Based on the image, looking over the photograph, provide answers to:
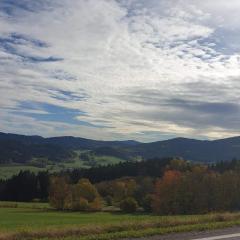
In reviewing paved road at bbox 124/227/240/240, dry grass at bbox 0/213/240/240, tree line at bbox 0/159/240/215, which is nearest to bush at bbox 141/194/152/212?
tree line at bbox 0/159/240/215

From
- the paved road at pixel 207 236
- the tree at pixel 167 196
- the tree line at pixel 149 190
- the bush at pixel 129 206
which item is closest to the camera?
the paved road at pixel 207 236

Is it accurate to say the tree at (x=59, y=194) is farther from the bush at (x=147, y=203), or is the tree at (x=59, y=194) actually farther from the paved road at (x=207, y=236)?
the paved road at (x=207, y=236)

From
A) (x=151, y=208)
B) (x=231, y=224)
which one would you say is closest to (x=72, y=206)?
(x=151, y=208)

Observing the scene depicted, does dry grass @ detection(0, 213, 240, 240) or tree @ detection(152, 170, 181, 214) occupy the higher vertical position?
dry grass @ detection(0, 213, 240, 240)

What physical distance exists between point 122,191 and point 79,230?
322 feet

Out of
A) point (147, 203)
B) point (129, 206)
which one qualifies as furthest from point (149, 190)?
point (129, 206)

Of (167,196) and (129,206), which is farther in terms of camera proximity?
(129,206)

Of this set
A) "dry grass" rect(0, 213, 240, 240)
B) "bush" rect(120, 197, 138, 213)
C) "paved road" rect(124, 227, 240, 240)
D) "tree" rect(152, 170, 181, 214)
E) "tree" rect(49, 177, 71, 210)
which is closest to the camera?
"paved road" rect(124, 227, 240, 240)

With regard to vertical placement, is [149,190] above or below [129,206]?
above

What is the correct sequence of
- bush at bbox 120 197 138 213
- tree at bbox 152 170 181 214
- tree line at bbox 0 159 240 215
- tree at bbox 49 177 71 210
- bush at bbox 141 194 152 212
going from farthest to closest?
tree at bbox 49 177 71 210, bush at bbox 141 194 152 212, bush at bbox 120 197 138 213, tree at bbox 152 170 181 214, tree line at bbox 0 159 240 215

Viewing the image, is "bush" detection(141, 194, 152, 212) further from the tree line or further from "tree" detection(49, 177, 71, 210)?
"tree" detection(49, 177, 71, 210)

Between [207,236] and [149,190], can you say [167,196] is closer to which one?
[149,190]

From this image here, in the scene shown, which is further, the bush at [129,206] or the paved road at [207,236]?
the bush at [129,206]

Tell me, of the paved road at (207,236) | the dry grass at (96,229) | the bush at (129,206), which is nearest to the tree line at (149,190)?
the bush at (129,206)
